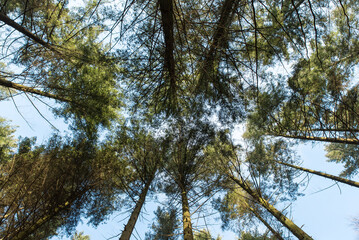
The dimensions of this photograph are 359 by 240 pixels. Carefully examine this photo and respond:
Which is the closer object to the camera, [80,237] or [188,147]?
[188,147]

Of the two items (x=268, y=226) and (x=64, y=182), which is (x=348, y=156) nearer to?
(x=268, y=226)

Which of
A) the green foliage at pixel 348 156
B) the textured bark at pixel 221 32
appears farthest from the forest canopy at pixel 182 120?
the green foliage at pixel 348 156

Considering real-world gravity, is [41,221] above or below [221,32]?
below

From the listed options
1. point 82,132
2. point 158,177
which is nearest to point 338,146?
point 158,177

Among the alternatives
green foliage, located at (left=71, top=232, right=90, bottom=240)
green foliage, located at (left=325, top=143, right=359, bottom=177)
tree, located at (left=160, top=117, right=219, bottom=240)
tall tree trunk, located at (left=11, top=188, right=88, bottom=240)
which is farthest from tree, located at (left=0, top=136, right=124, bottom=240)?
green foliage, located at (left=325, top=143, right=359, bottom=177)

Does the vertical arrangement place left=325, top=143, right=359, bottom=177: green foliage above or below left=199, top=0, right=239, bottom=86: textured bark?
above

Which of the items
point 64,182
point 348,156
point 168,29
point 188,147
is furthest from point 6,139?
point 348,156

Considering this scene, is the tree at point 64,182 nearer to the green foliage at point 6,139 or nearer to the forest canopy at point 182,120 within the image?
the forest canopy at point 182,120

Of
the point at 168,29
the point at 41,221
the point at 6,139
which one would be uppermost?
the point at 6,139

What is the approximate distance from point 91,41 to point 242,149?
7274mm

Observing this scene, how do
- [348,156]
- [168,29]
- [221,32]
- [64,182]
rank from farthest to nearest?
1. [348,156]
2. [64,182]
3. [221,32]
4. [168,29]

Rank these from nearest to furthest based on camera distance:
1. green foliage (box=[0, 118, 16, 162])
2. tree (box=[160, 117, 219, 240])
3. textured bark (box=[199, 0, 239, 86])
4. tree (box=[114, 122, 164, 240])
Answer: textured bark (box=[199, 0, 239, 86]), tree (box=[160, 117, 219, 240]), tree (box=[114, 122, 164, 240]), green foliage (box=[0, 118, 16, 162])

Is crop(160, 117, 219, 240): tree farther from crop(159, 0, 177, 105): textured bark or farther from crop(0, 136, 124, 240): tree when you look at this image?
crop(159, 0, 177, 105): textured bark

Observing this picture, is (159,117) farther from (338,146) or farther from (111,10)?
(338,146)
